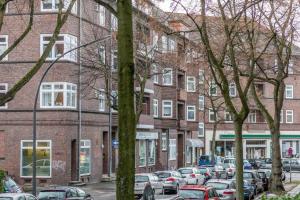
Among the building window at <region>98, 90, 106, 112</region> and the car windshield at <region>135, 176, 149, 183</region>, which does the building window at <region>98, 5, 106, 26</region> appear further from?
the car windshield at <region>135, 176, 149, 183</region>

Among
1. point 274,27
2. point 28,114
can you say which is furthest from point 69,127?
point 274,27

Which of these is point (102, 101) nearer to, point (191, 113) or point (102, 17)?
point (102, 17)

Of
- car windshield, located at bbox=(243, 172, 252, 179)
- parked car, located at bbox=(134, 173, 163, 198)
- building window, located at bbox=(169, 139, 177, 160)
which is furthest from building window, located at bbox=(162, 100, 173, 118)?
parked car, located at bbox=(134, 173, 163, 198)

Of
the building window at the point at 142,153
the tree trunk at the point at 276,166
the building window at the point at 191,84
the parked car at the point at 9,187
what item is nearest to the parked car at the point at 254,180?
the tree trunk at the point at 276,166

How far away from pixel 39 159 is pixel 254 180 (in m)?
13.4

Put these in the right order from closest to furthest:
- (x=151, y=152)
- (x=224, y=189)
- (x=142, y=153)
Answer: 1. (x=224, y=189)
2. (x=142, y=153)
3. (x=151, y=152)

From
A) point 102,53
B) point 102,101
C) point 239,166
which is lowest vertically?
point 239,166

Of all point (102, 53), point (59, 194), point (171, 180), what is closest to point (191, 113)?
point (102, 53)

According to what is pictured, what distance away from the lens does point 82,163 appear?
1711 inches

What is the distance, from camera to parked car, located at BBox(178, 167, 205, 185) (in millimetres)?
42009

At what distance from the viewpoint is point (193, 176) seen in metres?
43.0

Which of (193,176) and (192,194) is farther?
(193,176)

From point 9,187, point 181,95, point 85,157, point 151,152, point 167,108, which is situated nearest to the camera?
point 9,187

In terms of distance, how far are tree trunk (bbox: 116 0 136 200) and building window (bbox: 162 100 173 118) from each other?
52.0 meters
